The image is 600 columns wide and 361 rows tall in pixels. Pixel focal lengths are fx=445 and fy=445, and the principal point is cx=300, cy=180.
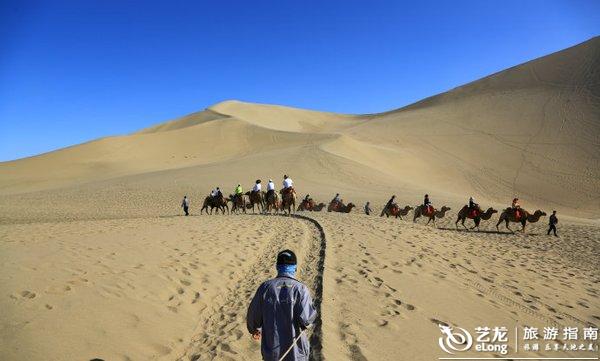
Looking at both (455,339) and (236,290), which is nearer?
(455,339)

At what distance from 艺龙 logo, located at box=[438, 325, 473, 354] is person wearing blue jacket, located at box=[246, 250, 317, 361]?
9.92 ft

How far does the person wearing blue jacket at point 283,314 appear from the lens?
4551mm

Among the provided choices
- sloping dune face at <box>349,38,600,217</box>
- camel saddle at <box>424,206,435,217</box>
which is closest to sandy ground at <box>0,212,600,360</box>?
camel saddle at <box>424,206,435,217</box>

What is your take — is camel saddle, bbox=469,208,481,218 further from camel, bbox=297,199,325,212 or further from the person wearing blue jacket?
the person wearing blue jacket

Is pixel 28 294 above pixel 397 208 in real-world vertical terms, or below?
above

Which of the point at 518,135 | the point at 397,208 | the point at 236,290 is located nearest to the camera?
the point at 236,290

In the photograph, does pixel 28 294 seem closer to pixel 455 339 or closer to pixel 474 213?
pixel 455 339

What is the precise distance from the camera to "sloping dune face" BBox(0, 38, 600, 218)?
1610 inches

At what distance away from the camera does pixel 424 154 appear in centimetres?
5466

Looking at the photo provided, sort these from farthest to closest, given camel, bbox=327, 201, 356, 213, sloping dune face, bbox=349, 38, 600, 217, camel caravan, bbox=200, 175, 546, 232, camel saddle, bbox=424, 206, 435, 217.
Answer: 1. sloping dune face, bbox=349, 38, 600, 217
2. camel, bbox=327, 201, 356, 213
3. camel saddle, bbox=424, 206, 435, 217
4. camel caravan, bbox=200, 175, 546, 232

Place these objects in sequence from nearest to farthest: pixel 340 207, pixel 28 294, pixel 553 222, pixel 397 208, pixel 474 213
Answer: pixel 28 294
pixel 553 222
pixel 474 213
pixel 397 208
pixel 340 207

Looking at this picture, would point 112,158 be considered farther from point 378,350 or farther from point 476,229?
point 378,350

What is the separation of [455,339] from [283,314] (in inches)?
144

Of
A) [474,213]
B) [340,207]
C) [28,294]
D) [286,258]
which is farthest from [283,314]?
[340,207]
